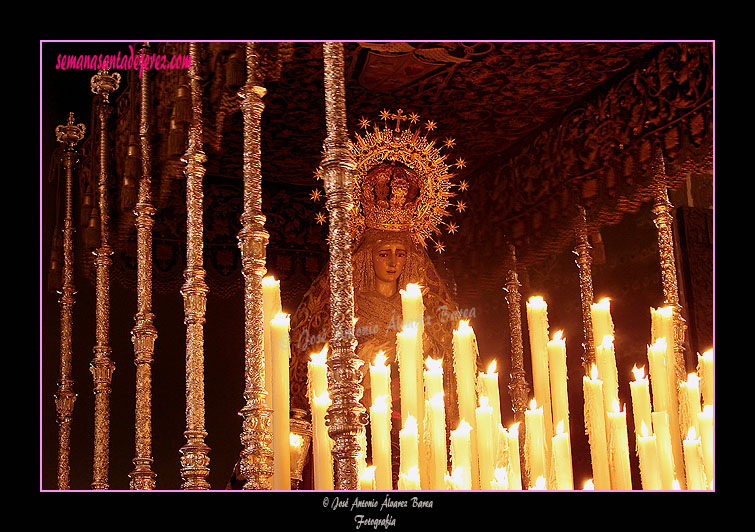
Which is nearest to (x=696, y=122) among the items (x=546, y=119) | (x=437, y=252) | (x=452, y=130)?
(x=546, y=119)

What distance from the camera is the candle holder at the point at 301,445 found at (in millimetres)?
4832

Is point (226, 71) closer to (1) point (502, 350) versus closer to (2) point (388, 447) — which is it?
(2) point (388, 447)

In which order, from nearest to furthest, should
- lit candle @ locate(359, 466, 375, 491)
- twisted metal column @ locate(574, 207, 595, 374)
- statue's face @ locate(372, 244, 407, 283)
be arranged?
lit candle @ locate(359, 466, 375, 491)
statue's face @ locate(372, 244, 407, 283)
twisted metal column @ locate(574, 207, 595, 374)

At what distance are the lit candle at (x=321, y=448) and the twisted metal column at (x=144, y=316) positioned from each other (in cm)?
158

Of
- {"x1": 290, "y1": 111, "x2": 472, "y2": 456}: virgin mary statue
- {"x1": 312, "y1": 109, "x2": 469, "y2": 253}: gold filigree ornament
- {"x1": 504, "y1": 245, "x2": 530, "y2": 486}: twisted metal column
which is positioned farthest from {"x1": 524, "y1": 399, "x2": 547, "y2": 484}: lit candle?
{"x1": 504, "y1": 245, "x2": 530, "y2": 486}: twisted metal column

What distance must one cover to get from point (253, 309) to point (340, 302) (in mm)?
873

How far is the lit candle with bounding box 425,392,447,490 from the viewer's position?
3.50 meters

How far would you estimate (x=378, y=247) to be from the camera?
6.20 metres

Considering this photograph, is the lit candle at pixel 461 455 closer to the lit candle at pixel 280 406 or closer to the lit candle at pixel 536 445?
the lit candle at pixel 536 445

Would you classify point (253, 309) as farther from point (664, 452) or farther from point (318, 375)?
point (664, 452)

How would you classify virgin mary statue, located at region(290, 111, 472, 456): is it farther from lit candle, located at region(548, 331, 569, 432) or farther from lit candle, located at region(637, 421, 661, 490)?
lit candle, located at region(637, 421, 661, 490)

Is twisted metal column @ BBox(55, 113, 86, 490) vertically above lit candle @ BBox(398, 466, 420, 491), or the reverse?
twisted metal column @ BBox(55, 113, 86, 490)

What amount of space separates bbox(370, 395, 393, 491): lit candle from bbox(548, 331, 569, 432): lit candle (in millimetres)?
736

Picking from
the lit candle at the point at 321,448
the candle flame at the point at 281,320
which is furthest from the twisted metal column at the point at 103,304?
the lit candle at the point at 321,448
